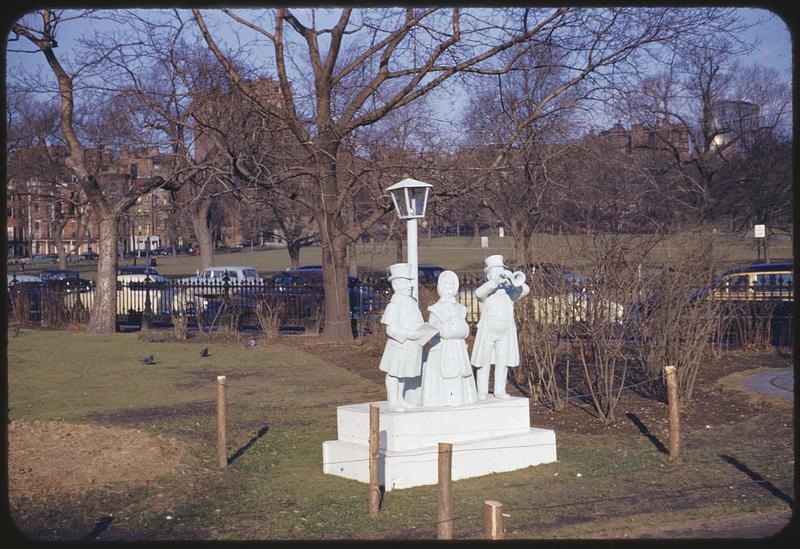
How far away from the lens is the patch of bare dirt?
8.80m

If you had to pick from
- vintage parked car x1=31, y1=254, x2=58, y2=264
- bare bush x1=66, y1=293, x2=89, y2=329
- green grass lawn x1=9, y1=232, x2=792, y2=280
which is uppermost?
vintage parked car x1=31, y1=254, x2=58, y2=264

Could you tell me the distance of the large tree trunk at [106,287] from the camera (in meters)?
24.8

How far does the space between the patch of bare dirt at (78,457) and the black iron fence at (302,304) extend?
574 cm

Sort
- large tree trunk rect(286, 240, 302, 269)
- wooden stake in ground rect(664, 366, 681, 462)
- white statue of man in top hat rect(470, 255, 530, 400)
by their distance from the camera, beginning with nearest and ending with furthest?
1. wooden stake in ground rect(664, 366, 681, 462)
2. white statue of man in top hat rect(470, 255, 530, 400)
3. large tree trunk rect(286, 240, 302, 269)

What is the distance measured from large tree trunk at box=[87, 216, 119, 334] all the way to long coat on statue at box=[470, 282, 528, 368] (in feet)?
55.5

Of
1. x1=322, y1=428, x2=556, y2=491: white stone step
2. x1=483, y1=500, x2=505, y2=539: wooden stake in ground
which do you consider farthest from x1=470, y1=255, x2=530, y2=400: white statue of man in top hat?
x1=483, y1=500, x2=505, y2=539: wooden stake in ground

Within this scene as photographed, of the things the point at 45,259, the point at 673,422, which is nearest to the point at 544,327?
the point at 673,422

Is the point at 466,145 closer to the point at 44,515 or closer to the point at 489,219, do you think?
the point at 489,219

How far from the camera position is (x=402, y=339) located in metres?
9.40

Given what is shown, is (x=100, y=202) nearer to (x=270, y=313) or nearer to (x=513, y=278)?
(x=270, y=313)

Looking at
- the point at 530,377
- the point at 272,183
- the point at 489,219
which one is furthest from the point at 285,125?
the point at 489,219

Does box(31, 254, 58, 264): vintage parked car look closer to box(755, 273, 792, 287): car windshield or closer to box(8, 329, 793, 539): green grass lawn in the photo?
box(755, 273, 792, 287): car windshield

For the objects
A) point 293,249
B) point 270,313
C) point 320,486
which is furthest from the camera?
point 293,249

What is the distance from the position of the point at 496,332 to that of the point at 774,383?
252 inches
